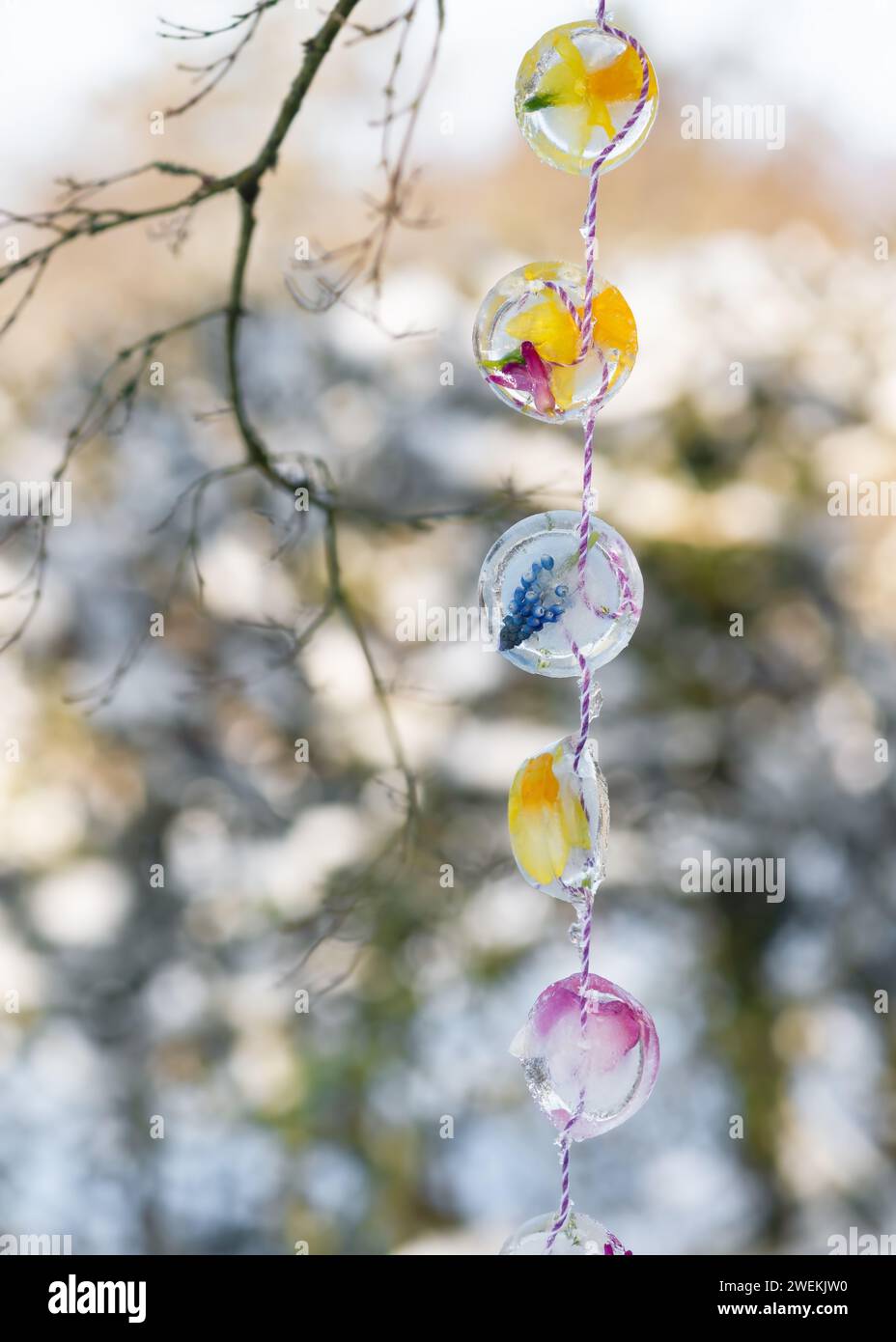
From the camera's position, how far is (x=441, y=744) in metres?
1.06

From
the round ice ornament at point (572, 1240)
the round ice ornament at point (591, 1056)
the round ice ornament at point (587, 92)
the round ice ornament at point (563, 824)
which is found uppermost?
the round ice ornament at point (587, 92)

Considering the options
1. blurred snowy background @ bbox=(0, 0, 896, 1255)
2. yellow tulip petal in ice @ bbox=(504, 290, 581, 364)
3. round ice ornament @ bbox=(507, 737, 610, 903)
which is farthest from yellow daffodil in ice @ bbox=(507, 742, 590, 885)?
blurred snowy background @ bbox=(0, 0, 896, 1255)

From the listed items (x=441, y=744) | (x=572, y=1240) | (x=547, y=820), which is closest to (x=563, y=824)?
(x=547, y=820)

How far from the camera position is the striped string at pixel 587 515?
0.33 meters

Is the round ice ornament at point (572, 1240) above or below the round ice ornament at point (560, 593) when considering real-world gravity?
below

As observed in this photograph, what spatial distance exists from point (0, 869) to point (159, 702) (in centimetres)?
19

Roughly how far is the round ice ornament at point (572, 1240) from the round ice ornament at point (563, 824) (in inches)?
3.5

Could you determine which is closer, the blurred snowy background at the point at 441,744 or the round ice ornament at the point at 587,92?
the round ice ornament at the point at 587,92

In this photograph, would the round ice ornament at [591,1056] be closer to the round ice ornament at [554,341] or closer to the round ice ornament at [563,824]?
the round ice ornament at [563,824]

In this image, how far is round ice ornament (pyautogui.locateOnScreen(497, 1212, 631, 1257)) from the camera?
1.15 ft

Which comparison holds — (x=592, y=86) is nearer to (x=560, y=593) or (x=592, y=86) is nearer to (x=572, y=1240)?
(x=560, y=593)

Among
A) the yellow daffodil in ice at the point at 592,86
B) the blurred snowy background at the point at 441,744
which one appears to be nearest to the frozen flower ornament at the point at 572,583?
the yellow daffodil in ice at the point at 592,86

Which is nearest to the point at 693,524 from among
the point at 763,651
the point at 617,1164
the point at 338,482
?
the point at 763,651

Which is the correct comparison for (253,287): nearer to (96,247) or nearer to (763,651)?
(96,247)
